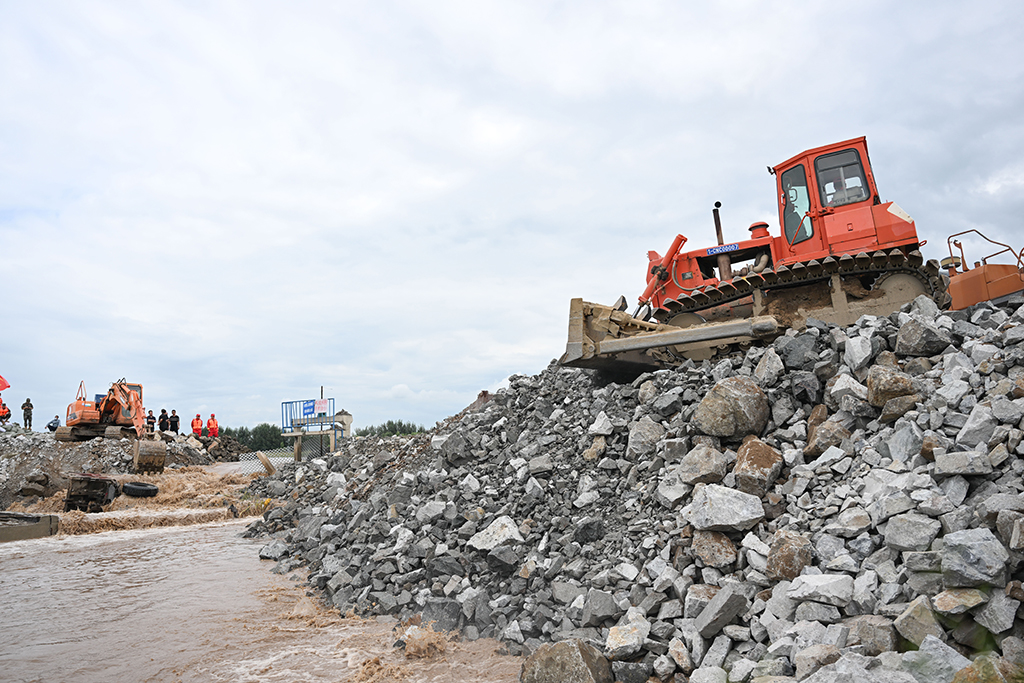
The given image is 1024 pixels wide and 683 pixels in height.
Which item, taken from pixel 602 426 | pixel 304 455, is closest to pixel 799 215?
pixel 602 426

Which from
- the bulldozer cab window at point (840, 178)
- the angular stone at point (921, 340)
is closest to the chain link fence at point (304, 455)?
the bulldozer cab window at point (840, 178)

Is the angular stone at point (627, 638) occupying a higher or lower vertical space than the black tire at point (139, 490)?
lower

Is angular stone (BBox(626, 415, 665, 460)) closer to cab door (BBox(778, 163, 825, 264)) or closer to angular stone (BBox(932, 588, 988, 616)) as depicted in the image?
angular stone (BBox(932, 588, 988, 616))

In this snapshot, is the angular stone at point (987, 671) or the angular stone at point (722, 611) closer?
the angular stone at point (987, 671)

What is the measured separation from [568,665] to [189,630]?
16.4ft

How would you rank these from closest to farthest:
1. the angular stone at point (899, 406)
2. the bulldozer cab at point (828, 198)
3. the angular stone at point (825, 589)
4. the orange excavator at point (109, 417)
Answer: the angular stone at point (825, 589)
the angular stone at point (899, 406)
the bulldozer cab at point (828, 198)
the orange excavator at point (109, 417)

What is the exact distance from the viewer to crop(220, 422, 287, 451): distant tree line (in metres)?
40.1

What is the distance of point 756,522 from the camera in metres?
4.81

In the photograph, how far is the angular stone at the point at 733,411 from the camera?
5789mm

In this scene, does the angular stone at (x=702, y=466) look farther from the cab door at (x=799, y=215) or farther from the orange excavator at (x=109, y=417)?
the orange excavator at (x=109, y=417)

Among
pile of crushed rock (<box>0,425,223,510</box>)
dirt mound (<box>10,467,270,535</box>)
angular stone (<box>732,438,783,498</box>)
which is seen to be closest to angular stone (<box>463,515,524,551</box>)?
angular stone (<box>732,438,783,498</box>)

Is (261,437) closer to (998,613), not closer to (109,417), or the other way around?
(109,417)

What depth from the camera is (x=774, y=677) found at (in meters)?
3.62

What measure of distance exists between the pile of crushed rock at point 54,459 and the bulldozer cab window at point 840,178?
21.0 meters
